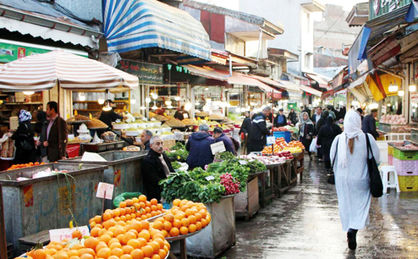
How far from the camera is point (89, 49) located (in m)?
11.9

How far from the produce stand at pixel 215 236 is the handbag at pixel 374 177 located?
2089mm

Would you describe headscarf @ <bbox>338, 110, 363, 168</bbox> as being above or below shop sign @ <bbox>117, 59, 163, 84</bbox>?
below

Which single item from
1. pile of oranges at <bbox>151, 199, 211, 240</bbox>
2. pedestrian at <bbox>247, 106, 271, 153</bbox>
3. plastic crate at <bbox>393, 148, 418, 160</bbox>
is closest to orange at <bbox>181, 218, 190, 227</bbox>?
pile of oranges at <bbox>151, 199, 211, 240</bbox>

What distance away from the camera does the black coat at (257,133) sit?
12.4 meters

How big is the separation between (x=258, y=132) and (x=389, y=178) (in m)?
3.77

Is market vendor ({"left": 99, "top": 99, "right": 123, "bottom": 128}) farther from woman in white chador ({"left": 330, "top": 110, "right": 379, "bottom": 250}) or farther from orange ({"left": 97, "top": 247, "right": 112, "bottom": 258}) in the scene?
orange ({"left": 97, "top": 247, "right": 112, "bottom": 258})

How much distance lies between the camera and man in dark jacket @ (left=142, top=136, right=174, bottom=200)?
6992 millimetres

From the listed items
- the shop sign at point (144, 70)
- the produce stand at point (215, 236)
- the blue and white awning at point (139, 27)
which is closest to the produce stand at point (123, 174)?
the produce stand at point (215, 236)

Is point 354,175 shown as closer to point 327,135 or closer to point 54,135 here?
point 54,135

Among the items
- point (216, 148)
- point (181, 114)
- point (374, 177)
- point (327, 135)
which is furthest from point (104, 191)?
point (181, 114)

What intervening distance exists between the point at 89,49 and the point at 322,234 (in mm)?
8102

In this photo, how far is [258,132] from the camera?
1262 centimetres

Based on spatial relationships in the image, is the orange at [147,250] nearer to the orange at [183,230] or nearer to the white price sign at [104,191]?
the orange at [183,230]

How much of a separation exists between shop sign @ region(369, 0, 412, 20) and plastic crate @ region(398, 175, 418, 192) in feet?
13.4
